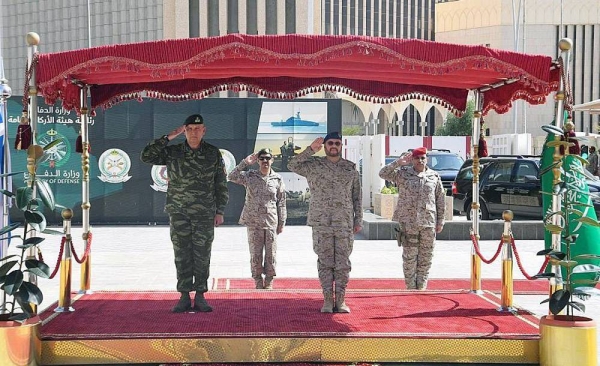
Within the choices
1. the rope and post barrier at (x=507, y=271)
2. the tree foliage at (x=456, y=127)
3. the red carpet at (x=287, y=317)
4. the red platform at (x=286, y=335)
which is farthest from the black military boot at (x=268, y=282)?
the tree foliage at (x=456, y=127)

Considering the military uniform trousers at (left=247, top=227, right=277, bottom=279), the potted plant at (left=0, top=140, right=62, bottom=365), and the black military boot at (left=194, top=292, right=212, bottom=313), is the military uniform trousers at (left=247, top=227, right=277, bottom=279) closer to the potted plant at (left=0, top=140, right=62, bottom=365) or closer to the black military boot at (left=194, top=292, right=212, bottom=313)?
the black military boot at (left=194, top=292, right=212, bottom=313)

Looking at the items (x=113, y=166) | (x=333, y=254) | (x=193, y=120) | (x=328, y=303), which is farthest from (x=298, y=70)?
(x=113, y=166)

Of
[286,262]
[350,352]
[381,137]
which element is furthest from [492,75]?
[381,137]

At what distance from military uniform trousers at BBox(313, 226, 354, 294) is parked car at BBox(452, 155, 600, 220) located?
11446 mm

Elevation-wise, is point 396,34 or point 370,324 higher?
point 396,34

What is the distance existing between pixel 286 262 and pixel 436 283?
128 inches

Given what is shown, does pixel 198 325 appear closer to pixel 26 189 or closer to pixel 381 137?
pixel 26 189

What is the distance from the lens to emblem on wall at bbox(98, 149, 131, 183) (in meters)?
19.4

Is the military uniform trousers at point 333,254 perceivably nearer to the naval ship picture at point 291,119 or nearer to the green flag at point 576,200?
the green flag at point 576,200

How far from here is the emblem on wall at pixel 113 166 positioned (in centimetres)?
1941

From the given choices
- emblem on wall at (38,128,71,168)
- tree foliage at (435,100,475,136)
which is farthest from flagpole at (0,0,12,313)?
tree foliage at (435,100,475,136)

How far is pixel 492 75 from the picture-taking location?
25.7 ft

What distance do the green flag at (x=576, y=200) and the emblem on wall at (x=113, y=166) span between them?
13.5 m

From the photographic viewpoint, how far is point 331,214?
Result: 296 inches
